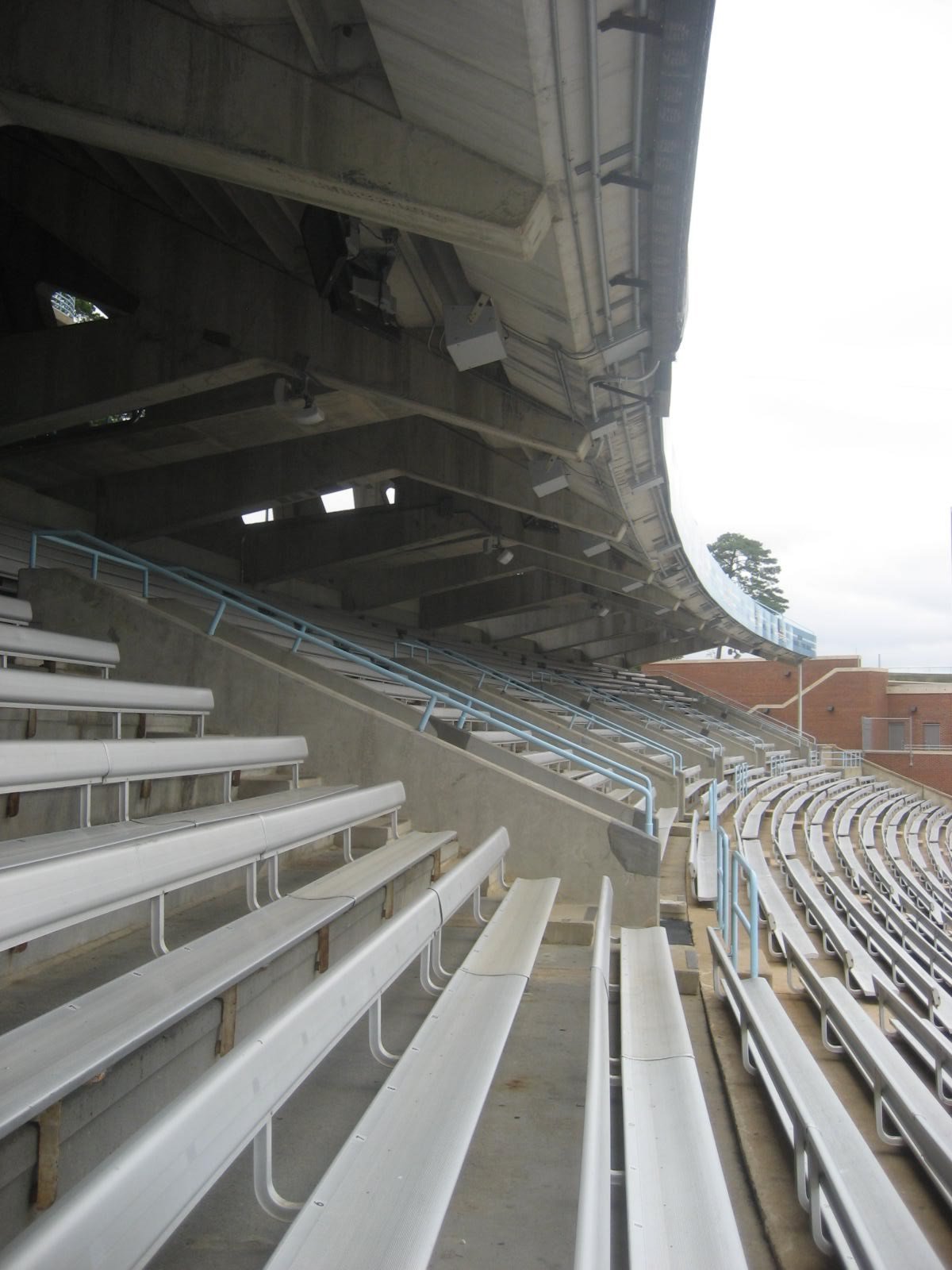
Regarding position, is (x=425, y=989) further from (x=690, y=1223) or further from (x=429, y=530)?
(x=429, y=530)

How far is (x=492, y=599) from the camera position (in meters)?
16.2

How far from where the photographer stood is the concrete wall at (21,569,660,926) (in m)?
5.66

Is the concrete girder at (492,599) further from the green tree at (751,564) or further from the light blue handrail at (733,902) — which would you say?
the green tree at (751,564)

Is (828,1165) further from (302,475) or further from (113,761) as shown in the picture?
(302,475)

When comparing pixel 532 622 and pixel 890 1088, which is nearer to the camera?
pixel 890 1088

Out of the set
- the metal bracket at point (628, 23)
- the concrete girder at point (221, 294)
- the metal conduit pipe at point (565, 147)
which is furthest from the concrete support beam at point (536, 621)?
the metal bracket at point (628, 23)

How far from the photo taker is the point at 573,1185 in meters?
2.34

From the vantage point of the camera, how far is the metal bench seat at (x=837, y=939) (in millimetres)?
5551

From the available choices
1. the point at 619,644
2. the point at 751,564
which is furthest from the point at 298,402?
the point at 751,564

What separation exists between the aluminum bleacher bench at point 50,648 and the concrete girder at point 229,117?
1845 millimetres

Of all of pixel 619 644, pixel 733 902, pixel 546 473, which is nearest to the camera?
pixel 733 902

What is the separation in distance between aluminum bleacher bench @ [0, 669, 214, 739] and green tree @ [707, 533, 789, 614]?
200 ft

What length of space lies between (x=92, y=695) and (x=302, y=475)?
18.4 feet

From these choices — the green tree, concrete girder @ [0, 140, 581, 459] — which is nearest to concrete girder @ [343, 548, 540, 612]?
concrete girder @ [0, 140, 581, 459]
